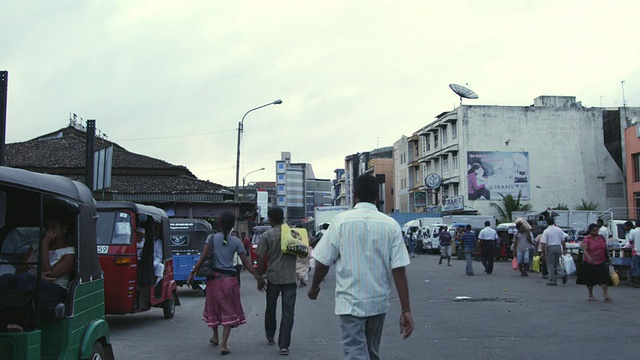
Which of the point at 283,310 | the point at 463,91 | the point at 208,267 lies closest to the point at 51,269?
the point at 208,267

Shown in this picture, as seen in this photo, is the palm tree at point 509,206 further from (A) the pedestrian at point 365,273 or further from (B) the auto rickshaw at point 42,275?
(B) the auto rickshaw at point 42,275

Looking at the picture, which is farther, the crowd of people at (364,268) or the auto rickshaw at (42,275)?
the crowd of people at (364,268)

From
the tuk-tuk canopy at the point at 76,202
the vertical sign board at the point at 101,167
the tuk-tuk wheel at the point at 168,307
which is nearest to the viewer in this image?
the tuk-tuk canopy at the point at 76,202

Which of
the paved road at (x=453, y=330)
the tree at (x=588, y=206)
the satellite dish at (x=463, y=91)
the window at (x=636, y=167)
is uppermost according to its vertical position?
the satellite dish at (x=463, y=91)

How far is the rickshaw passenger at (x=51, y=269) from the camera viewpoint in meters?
4.64

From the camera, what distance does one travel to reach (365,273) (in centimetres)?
480

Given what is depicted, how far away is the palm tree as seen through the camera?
50.8 meters

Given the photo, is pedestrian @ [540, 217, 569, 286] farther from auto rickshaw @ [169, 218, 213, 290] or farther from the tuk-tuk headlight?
the tuk-tuk headlight

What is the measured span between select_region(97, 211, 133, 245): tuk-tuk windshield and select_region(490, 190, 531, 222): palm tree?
43141 mm

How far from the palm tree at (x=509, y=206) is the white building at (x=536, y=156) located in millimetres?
899

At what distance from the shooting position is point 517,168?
54.3 m

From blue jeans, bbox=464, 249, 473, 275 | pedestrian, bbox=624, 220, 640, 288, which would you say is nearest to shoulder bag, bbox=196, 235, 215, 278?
pedestrian, bbox=624, 220, 640, 288

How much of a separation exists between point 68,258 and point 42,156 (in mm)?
43485

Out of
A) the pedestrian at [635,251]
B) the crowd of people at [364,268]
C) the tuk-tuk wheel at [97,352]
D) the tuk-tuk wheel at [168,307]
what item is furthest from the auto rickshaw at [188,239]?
the crowd of people at [364,268]
